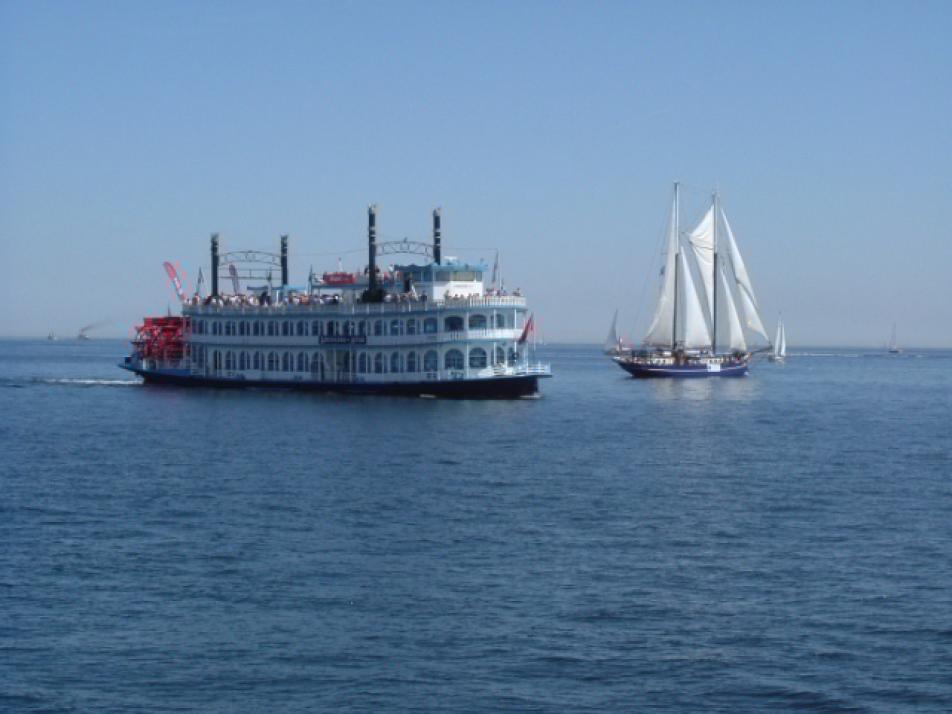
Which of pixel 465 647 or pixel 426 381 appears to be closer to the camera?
pixel 465 647

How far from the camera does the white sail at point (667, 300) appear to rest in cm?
14738

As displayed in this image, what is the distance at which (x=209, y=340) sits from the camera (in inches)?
4449

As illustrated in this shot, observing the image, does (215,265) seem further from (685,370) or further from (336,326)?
(685,370)

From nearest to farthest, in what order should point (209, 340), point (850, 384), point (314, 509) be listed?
1. point (314, 509)
2. point (209, 340)
3. point (850, 384)

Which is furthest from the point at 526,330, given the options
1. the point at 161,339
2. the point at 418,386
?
the point at 161,339

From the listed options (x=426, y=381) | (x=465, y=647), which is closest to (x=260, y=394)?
(x=426, y=381)

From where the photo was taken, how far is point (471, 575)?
33.8m

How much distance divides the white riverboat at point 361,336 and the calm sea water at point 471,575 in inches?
987

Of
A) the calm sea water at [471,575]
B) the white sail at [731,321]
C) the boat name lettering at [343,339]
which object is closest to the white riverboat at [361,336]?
the boat name lettering at [343,339]

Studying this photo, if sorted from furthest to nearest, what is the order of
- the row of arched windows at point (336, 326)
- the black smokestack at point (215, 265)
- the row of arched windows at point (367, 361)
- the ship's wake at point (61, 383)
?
the ship's wake at point (61, 383), the black smokestack at point (215, 265), the row of arched windows at point (367, 361), the row of arched windows at point (336, 326)

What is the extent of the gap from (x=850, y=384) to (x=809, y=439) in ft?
281

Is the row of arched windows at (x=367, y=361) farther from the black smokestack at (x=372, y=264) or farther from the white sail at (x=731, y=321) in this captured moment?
the white sail at (x=731, y=321)

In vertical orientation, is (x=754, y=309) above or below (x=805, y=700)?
above

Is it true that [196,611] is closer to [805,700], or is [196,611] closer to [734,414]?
[805,700]
